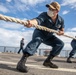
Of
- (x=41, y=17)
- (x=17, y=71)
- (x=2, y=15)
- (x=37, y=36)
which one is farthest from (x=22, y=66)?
(x=2, y=15)

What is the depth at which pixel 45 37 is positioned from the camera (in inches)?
250

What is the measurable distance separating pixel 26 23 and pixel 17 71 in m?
1.29

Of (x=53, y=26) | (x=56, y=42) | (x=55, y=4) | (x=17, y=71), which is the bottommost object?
(x=17, y=71)

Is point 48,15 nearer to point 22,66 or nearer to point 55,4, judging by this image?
point 55,4

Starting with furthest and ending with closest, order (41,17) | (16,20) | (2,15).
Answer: (41,17) < (16,20) < (2,15)

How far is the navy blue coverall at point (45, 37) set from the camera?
5816 mm

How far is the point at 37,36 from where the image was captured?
6.03 meters

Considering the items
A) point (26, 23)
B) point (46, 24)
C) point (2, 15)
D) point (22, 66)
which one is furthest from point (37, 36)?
point (2, 15)

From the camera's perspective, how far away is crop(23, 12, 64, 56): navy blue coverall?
5816 millimetres

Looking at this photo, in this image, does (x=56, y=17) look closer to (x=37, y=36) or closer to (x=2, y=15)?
(x=37, y=36)

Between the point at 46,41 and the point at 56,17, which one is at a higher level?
the point at 56,17

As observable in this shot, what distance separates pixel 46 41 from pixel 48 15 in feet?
2.64

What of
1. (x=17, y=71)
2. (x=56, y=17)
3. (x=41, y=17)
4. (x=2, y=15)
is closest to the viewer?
(x=2, y=15)

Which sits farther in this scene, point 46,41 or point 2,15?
point 46,41
